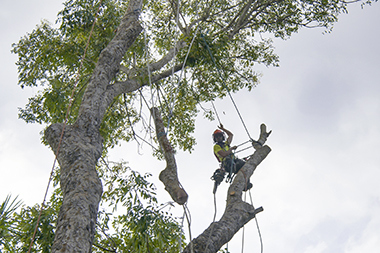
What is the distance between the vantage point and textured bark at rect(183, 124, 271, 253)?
4375 mm

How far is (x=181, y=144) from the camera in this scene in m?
9.77

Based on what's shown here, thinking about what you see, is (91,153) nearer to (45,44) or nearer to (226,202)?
(226,202)

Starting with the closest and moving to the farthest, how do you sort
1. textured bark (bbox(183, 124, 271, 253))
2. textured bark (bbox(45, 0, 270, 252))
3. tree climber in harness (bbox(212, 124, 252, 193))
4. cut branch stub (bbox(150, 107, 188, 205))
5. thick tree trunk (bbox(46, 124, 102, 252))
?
1. thick tree trunk (bbox(46, 124, 102, 252))
2. textured bark (bbox(45, 0, 270, 252))
3. textured bark (bbox(183, 124, 271, 253))
4. cut branch stub (bbox(150, 107, 188, 205))
5. tree climber in harness (bbox(212, 124, 252, 193))

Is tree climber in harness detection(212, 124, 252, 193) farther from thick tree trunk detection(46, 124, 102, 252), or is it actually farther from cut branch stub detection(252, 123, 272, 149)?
thick tree trunk detection(46, 124, 102, 252)

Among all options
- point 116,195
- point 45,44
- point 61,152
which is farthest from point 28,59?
point 61,152

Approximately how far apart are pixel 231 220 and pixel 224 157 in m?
2.38

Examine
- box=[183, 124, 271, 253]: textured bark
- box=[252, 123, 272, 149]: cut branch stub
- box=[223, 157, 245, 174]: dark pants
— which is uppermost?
box=[252, 123, 272, 149]: cut branch stub

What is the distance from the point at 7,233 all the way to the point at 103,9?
4602 millimetres

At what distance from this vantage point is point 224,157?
23.8 ft

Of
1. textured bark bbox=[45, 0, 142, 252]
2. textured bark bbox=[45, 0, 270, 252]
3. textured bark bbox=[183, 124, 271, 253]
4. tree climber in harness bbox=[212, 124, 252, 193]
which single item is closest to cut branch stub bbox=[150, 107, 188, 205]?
textured bark bbox=[45, 0, 270, 252]

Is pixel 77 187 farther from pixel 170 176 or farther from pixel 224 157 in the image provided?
pixel 224 157

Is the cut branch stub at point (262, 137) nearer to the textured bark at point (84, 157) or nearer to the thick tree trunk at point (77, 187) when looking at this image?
the textured bark at point (84, 157)

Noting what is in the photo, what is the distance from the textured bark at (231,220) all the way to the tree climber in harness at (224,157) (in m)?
0.57

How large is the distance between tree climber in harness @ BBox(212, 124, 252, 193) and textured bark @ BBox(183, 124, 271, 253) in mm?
571
